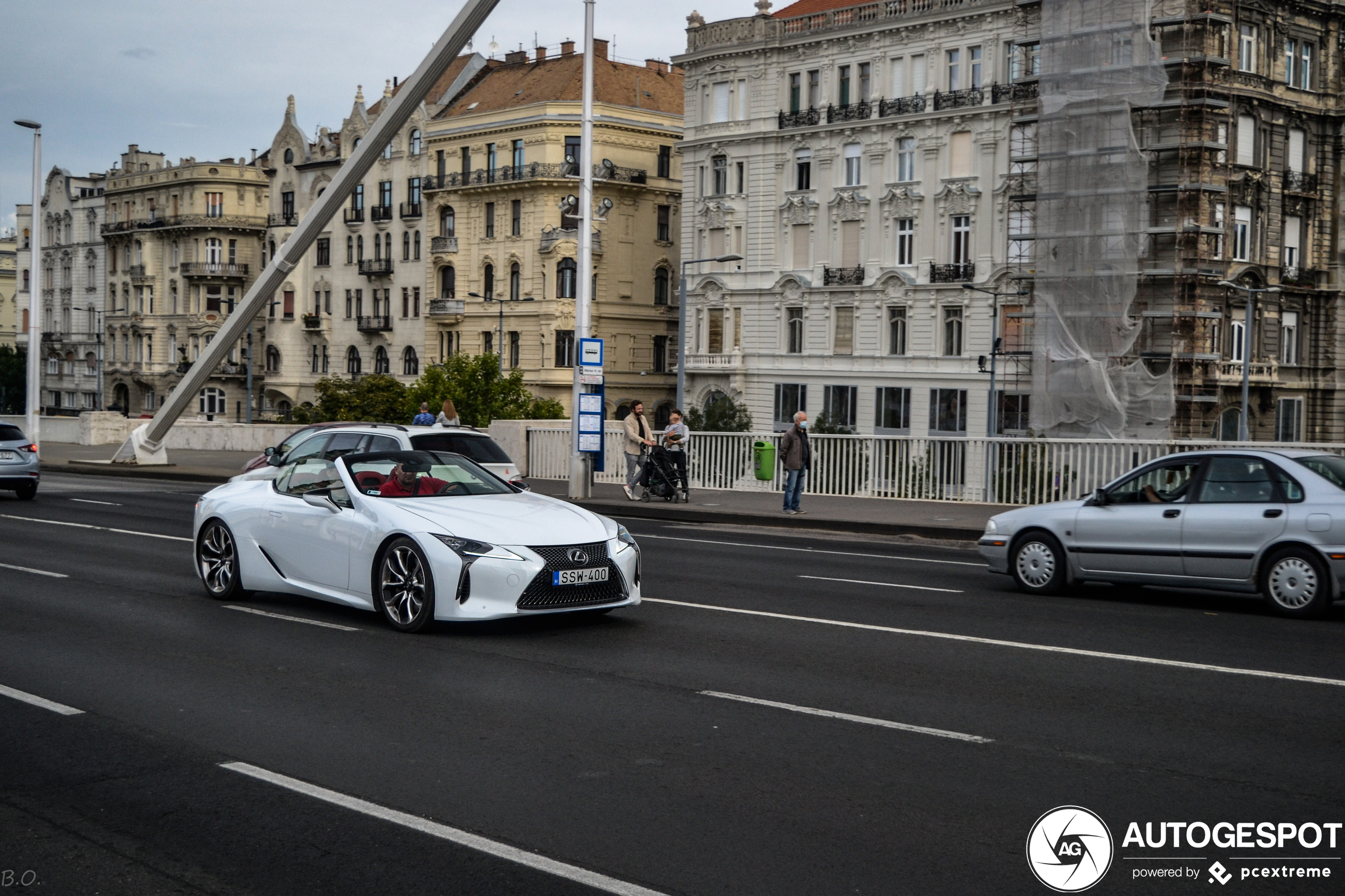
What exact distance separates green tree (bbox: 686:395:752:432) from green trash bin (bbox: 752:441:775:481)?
34798 mm

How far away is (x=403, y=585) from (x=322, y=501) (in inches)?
47.6

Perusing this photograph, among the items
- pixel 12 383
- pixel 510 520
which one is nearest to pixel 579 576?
pixel 510 520

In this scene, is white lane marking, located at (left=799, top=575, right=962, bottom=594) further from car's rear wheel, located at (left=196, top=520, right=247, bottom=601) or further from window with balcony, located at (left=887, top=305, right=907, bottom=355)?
window with balcony, located at (left=887, top=305, right=907, bottom=355)

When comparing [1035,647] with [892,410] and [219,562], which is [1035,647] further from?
[892,410]

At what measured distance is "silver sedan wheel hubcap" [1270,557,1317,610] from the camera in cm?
1248

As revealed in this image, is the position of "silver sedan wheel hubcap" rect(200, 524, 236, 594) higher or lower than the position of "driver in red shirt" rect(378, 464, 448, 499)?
lower

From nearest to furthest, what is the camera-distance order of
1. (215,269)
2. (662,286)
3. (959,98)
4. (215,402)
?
(959,98) < (662,286) < (215,402) < (215,269)

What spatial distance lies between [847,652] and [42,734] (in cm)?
526

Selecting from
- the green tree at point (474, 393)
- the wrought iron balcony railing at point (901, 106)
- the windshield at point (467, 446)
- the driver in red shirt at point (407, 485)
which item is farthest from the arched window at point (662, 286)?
the driver in red shirt at point (407, 485)

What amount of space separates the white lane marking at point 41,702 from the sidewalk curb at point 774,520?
14299mm

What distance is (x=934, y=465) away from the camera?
26.4 meters

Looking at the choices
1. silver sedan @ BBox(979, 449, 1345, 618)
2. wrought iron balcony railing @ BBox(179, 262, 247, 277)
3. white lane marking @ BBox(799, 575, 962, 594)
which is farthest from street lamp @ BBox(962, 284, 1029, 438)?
wrought iron balcony railing @ BBox(179, 262, 247, 277)

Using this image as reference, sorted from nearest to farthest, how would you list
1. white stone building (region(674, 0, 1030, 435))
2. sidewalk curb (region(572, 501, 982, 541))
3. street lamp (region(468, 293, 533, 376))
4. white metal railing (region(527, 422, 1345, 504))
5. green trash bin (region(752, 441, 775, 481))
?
sidewalk curb (region(572, 501, 982, 541)) → white metal railing (region(527, 422, 1345, 504)) → green trash bin (region(752, 441, 775, 481)) → white stone building (region(674, 0, 1030, 435)) → street lamp (region(468, 293, 533, 376))

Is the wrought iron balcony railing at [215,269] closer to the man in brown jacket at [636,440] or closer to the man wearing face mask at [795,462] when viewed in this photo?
the man in brown jacket at [636,440]
